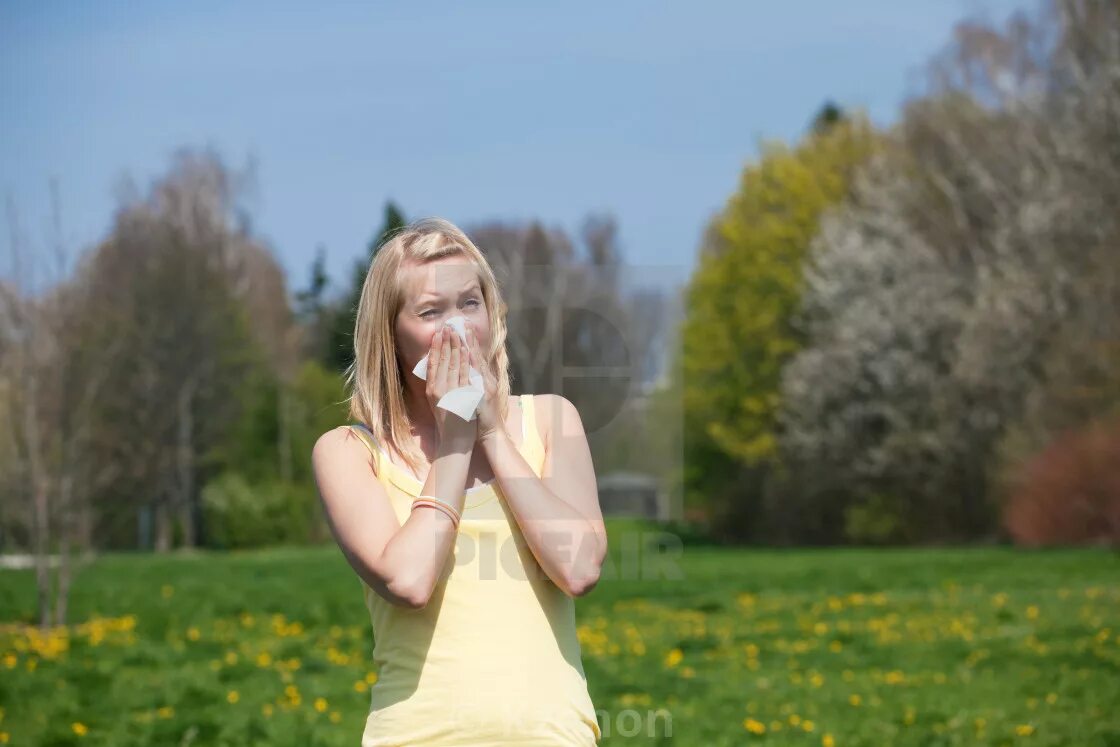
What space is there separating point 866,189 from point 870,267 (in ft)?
7.49

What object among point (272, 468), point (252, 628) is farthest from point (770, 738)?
point (272, 468)

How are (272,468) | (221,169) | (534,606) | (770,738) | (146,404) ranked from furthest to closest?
1. (221,169)
2. (146,404)
3. (272,468)
4. (770,738)
5. (534,606)

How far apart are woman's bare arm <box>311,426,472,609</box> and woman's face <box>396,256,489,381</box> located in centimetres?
21

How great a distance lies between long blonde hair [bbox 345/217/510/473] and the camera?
235 cm

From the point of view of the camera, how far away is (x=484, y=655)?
222 cm

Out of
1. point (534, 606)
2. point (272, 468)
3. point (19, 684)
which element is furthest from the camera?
point (272, 468)

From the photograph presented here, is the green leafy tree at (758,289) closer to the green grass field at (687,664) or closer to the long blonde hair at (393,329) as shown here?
the green grass field at (687,664)

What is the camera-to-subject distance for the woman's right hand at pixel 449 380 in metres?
2.23

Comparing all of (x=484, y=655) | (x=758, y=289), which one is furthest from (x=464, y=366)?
(x=758, y=289)

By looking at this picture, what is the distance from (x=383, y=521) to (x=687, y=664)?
738 cm

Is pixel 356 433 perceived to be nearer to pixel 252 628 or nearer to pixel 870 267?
pixel 252 628

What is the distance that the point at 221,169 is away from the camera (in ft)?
153

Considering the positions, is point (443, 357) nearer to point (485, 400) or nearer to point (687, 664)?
point (485, 400)

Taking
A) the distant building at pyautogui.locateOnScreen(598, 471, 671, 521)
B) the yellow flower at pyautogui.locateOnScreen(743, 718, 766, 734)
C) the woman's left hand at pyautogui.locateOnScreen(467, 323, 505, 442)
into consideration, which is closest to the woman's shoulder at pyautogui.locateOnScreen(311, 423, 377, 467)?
the woman's left hand at pyautogui.locateOnScreen(467, 323, 505, 442)
